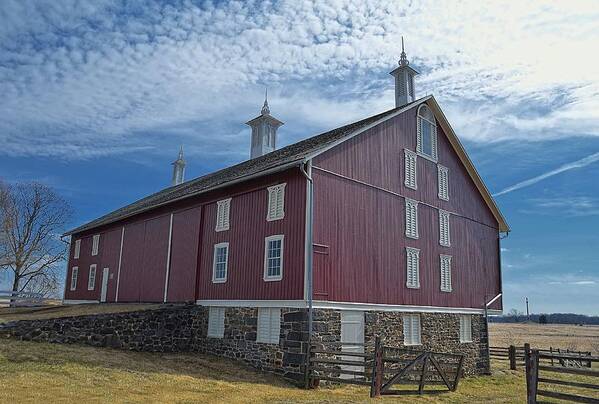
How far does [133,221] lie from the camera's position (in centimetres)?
2711

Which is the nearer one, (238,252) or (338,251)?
(338,251)

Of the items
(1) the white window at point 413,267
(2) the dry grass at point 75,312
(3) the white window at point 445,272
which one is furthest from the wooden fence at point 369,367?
(2) the dry grass at point 75,312

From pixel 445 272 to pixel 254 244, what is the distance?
8960 millimetres

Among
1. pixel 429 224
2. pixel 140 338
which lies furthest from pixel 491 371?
pixel 140 338

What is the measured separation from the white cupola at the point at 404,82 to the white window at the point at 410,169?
12.6 ft

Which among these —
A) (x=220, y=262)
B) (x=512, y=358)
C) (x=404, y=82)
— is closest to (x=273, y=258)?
(x=220, y=262)

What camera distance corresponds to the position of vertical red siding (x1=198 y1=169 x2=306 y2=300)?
17203 millimetres

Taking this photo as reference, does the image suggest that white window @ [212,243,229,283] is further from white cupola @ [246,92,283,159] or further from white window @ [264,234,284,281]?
white cupola @ [246,92,283,159]

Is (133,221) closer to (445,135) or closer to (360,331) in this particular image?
(360,331)

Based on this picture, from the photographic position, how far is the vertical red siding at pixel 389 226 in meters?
17.7

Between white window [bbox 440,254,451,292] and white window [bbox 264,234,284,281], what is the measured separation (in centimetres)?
829

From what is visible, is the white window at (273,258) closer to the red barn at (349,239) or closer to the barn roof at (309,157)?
the red barn at (349,239)

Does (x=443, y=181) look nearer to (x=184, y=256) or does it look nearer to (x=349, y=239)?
(x=349, y=239)

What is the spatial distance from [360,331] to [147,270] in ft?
38.5
